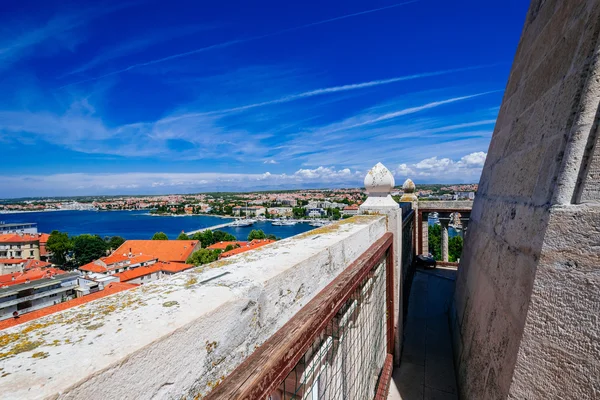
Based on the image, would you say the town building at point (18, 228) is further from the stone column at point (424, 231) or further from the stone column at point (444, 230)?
the stone column at point (444, 230)

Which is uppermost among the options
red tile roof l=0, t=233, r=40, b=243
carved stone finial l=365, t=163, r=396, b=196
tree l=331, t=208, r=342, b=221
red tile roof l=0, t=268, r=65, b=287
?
carved stone finial l=365, t=163, r=396, b=196

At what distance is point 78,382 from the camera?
572 millimetres

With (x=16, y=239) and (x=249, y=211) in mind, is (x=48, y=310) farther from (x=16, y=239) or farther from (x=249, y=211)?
(x=249, y=211)

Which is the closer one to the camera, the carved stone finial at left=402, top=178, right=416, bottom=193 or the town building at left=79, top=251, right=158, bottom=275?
the carved stone finial at left=402, top=178, right=416, bottom=193

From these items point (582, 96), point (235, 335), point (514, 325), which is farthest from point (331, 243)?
point (582, 96)

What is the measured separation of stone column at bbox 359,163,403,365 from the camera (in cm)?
360

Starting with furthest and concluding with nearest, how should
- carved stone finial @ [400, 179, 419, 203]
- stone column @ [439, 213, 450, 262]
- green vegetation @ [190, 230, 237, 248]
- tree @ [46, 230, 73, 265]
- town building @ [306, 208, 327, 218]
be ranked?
town building @ [306, 208, 327, 218]
green vegetation @ [190, 230, 237, 248]
tree @ [46, 230, 73, 265]
stone column @ [439, 213, 450, 262]
carved stone finial @ [400, 179, 419, 203]

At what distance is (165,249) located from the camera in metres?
43.6

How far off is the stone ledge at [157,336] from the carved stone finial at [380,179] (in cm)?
248

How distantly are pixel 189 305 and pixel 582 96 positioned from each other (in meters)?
2.41

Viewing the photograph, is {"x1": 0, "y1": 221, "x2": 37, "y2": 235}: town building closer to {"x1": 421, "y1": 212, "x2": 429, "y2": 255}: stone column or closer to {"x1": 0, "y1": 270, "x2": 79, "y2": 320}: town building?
{"x1": 0, "y1": 270, "x2": 79, "y2": 320}: town building

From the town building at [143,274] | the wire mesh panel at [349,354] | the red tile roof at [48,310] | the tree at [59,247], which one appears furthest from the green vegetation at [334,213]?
the wire mesh panel at [349,354]

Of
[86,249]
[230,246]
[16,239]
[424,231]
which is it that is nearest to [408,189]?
[424,231]

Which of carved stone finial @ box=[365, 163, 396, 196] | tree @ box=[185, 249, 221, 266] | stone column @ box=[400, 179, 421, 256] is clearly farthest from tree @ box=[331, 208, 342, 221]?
carved stone finial @ box=[365, 163, 396, 196]
